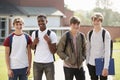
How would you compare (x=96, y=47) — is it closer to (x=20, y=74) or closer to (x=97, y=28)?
(x=97, y=28)

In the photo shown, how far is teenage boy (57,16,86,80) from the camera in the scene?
727cm

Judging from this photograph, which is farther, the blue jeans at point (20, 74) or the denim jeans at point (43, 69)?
the denim jeans at point (43, 69)

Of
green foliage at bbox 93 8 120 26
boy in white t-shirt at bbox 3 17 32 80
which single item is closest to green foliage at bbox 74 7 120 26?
green foliage at bbox 93 8 120 26

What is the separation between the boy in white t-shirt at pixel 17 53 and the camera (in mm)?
7336

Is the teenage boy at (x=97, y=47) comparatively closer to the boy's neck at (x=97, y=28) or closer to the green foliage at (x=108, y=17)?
the boy's neck at (x=97, y=28)

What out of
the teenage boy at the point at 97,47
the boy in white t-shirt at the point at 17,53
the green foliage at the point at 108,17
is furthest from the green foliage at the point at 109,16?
the boy in white t-shirt at the point at 17,53

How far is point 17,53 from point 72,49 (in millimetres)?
1052

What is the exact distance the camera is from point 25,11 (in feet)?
150

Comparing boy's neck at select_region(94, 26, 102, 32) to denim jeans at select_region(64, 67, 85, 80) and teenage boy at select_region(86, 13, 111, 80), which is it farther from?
denim jeans at select_region(64, 67, 85, 80)

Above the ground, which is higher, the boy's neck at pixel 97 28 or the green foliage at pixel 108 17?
the boy's neck at pixel 97 28

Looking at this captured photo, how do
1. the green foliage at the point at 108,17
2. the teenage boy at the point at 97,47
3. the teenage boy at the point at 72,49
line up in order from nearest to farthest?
the teenage boy at the point at 97,47
the teenage boy at the point at 72,49
the green foliage at the point at 108,17

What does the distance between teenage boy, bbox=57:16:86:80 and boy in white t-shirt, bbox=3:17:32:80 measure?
0.66 meters

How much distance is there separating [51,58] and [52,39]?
1.22 feet

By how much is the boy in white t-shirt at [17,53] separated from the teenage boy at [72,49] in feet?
2.17
